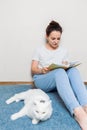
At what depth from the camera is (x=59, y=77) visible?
1.60 m

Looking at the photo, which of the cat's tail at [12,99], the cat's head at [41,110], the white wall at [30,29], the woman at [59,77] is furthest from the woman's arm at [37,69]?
the cat's head at [41,110]

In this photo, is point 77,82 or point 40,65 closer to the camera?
point 77,82

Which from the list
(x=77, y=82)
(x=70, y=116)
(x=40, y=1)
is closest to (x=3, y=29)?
(x=40, y=1)

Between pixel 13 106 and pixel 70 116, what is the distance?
1.34 ft

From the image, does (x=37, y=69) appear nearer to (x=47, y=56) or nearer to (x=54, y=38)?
(x=47, y=56)

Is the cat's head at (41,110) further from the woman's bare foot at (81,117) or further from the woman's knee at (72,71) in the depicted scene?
the woman's knee at (72,71)

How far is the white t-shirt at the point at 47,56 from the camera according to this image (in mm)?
1925

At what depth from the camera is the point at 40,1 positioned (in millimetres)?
1967

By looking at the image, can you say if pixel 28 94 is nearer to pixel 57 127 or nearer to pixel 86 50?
pixel 57 127

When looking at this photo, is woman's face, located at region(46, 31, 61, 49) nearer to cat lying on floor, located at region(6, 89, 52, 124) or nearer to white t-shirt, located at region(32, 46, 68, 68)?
white t-shirt, located at region(32, 46, 68, 68)

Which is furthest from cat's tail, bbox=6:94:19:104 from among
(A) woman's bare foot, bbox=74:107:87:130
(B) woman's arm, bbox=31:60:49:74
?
(A) woman's bare foot, bbox=74:107:87:130

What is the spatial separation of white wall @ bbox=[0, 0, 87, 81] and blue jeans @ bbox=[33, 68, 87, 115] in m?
0.36

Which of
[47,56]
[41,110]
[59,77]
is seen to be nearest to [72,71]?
[59,77]

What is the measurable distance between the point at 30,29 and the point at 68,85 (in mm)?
691
